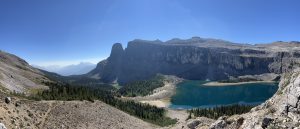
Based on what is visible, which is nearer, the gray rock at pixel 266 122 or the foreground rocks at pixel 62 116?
the gray rock at pixel 266 122

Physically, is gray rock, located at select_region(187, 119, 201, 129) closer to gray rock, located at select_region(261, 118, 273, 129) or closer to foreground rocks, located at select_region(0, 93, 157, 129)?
gray rock, located at select_region(261, 118, 273, 129)

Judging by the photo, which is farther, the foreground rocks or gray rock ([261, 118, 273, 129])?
the foreground rocks

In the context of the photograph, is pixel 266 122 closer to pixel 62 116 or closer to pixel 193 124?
pixel 193 124

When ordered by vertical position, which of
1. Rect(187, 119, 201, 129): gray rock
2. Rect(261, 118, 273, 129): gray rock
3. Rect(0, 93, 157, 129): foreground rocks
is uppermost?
Rect(261, 118, 273, 129): gray rock

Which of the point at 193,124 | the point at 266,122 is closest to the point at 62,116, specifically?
the point at 193,124

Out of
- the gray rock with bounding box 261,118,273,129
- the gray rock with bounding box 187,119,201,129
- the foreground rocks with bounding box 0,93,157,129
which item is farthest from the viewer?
the foreground rocks with bounding box 0,93,157,129

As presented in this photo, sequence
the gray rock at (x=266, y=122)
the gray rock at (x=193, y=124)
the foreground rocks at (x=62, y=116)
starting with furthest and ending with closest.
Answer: the foreground rocks at (x=62, y=116) < the gray rock at (x=193, y=124) < the gray rock at (x=266, y=122)

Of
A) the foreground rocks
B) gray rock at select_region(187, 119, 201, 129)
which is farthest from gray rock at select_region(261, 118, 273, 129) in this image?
the foreground rocks

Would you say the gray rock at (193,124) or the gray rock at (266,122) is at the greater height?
the gray rock at (266,122)

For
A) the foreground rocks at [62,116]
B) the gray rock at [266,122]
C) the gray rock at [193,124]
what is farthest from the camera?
the foreground rocks at [62,116]

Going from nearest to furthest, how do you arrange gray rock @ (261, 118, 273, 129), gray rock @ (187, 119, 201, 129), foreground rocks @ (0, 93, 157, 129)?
gray rock @ (261, 118, 273, 129)
gray rock @ (187, 119, 201, 129)
foreground rocks @ (0, 93, 157, 129)

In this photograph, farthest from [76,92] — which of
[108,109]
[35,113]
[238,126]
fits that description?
[238,126]

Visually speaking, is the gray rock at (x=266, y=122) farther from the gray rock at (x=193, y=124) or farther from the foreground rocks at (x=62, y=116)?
the foreground rocks at (x=62, y=116)

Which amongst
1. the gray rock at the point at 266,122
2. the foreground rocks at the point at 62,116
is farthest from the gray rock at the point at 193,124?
the foreground rocks at the point at 62,116
